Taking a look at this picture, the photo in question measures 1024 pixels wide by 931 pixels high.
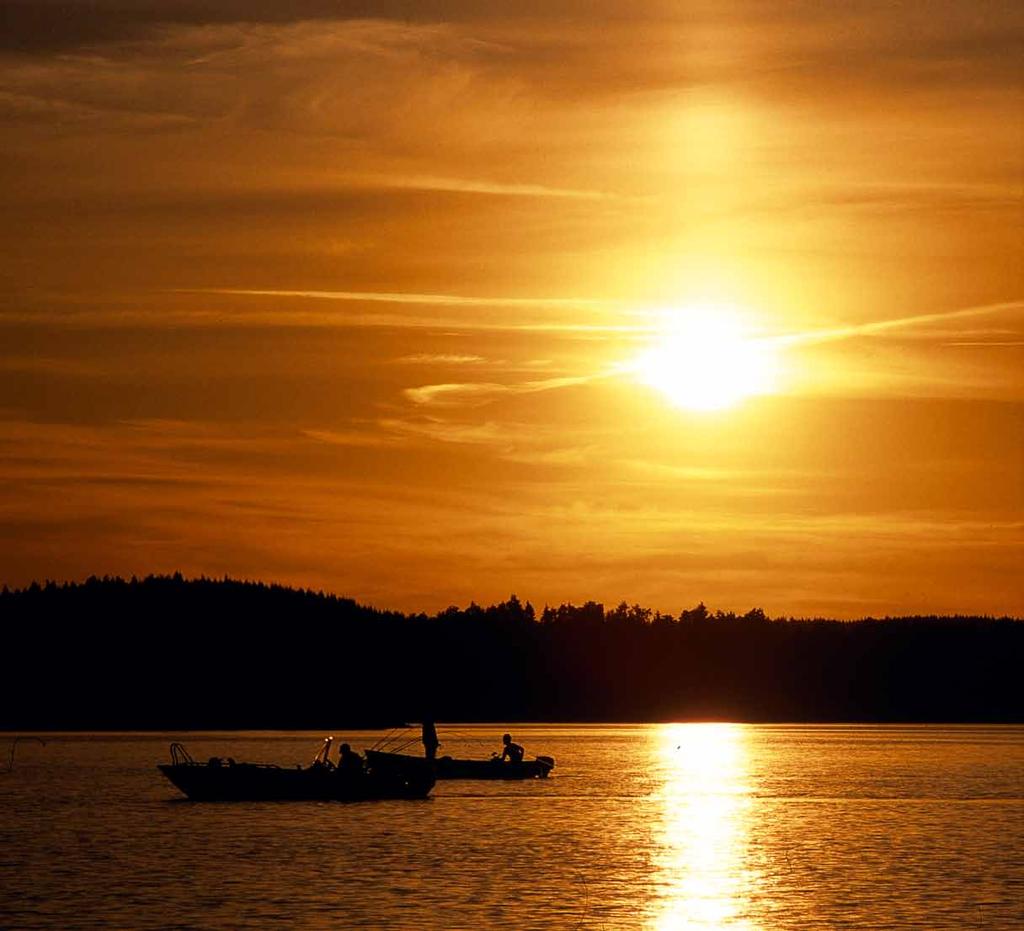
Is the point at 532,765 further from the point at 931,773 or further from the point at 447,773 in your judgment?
the point at 931,773

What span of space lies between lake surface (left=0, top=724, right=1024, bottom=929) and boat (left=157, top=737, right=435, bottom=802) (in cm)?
108

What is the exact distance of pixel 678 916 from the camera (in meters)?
61.3

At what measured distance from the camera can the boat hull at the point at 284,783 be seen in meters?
103

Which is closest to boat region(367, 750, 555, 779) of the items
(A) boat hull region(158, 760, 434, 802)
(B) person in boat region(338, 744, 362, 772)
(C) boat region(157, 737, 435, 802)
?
(C) boat region(157, 737, 435, 802)

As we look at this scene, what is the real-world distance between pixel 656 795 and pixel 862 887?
197ft

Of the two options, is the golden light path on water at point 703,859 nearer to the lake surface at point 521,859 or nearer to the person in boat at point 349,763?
the lake surface at point 521,859

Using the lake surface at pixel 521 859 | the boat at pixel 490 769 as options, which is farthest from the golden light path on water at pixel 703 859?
the boat at pixel 490 769

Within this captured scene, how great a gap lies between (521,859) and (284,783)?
29162mm

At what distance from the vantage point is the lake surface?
6134cm

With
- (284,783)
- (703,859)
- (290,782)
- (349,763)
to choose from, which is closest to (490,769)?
(349,763)

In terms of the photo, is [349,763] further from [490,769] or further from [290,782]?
[490,769]

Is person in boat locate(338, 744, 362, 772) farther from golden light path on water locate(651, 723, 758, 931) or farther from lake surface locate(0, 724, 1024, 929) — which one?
golden light path on water locate(651, 723, 758, 931)

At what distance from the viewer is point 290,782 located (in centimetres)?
10506

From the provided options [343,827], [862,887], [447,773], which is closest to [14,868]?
[343,827]
